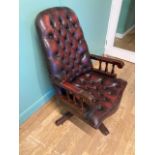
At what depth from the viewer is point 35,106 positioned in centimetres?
184

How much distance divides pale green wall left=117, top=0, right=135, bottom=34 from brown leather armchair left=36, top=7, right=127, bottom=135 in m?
1.49

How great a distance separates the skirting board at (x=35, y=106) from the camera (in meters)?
1.71

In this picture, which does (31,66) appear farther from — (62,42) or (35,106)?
(35,106)

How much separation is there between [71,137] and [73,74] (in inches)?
23.4

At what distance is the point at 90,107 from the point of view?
1415mm

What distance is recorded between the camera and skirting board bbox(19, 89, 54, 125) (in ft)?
5.60

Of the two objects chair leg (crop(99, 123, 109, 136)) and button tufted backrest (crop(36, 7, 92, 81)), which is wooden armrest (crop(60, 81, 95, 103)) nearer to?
button tufted backrest (crop(36, 7, 92, 81))

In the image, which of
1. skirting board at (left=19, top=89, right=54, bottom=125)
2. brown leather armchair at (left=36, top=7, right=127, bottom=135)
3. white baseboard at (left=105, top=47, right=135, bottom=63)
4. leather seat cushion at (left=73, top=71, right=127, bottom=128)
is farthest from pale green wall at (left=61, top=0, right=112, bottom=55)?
skirting board at (left=19, top=89, right=54, bottom=125)

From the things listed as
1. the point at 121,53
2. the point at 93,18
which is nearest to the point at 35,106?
the point at 93,18

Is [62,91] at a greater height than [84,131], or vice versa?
[62,91]

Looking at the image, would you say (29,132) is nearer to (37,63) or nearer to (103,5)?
(37,63)
